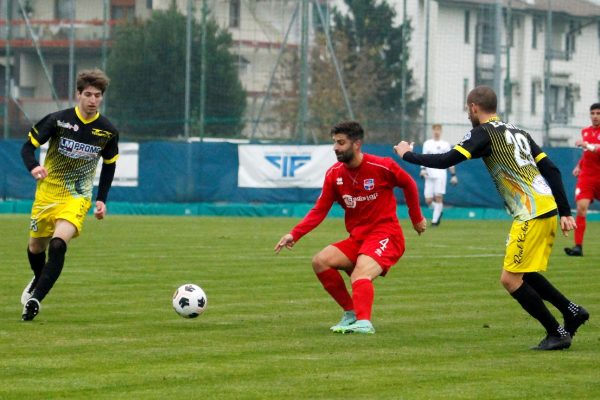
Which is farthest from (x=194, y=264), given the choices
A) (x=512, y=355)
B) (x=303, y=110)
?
(x=303, y=110)

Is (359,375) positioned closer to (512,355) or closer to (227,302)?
(512,355)

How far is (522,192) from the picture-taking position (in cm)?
958

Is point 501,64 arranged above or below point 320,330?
above

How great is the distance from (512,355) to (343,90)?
2648 cm

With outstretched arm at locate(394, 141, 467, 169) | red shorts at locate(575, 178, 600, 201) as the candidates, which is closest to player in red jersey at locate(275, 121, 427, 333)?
outstretched arm at locate(394, 141, 467, 169)

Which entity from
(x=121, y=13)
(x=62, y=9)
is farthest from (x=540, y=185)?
(x=62, y=9)

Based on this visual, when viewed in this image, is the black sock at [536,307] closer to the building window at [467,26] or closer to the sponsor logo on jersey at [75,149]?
the sponsor logo on jersey at [75,149]

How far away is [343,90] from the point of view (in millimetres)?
35406

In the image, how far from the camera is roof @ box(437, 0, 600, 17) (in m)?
36.3

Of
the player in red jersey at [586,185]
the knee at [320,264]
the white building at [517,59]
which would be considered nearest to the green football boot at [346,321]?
the knee at [320,264]

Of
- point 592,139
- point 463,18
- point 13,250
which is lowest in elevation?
point 13,250

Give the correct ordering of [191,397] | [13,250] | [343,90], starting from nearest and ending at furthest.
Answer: [191,397] → [13,250] → [343,90]

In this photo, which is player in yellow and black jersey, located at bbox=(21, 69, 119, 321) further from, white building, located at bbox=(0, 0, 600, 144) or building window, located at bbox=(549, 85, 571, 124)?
building window, located at bbox=(549, 85, 571, 124)

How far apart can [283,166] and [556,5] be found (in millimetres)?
9552
